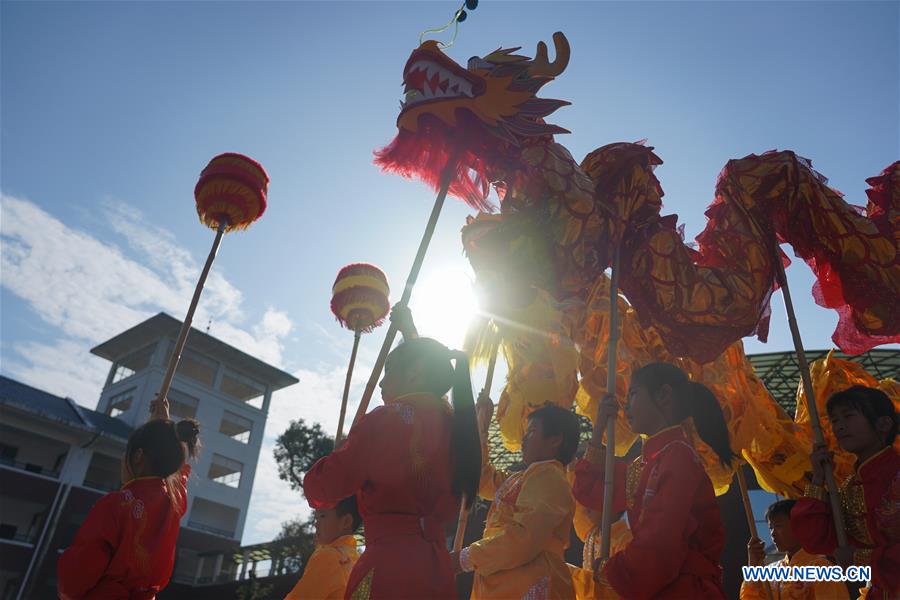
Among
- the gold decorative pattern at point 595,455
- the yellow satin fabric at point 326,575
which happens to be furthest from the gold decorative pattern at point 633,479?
the yellow satin fabric at point 326,575

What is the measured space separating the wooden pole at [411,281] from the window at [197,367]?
23893 mm

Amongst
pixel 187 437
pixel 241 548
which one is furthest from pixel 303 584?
pixel 241 548

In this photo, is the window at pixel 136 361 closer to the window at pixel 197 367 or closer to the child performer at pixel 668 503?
the window at pixel 197 367

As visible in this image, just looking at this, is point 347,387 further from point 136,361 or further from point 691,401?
point 136,361

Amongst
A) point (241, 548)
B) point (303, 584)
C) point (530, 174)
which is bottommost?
point (303, 584)

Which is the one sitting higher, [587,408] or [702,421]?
[587,408]

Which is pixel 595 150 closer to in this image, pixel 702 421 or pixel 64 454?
pixel 702 421

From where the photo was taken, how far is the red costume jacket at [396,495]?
172cm

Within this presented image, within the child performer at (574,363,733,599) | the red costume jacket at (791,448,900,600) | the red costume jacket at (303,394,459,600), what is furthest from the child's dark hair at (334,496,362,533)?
the red costume jacket at (791,448,900,600)

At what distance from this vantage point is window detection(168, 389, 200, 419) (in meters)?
22.8

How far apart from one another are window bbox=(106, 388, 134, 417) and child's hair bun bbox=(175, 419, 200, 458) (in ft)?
75.1

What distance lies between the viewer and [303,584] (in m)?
3.14

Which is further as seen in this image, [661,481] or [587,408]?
[587,408]

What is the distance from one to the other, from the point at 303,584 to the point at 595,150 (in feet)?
8.51
